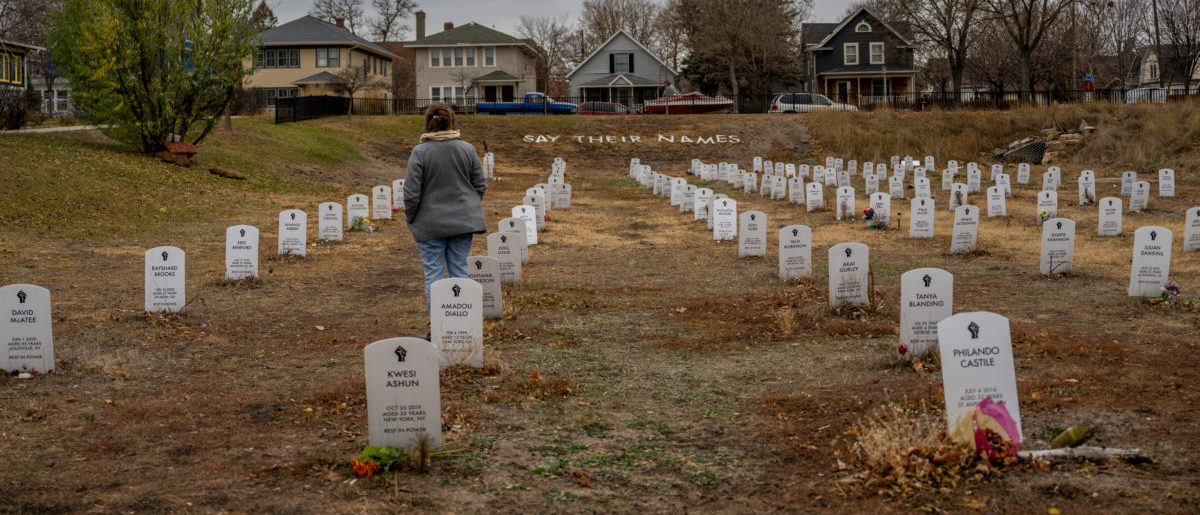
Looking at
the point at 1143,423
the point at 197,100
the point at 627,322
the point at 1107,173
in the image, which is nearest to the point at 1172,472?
the point at 1143,423

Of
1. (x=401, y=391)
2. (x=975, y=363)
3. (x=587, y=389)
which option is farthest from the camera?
A: (x=587, y=389)

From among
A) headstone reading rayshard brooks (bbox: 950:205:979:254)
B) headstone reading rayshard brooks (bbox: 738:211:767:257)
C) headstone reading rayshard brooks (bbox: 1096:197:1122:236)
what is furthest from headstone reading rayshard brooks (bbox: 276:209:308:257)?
headstone reading rayshard brooks (bbox: 1096:197:1122:236)

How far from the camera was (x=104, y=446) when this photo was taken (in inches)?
245

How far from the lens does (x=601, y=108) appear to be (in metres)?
56.8

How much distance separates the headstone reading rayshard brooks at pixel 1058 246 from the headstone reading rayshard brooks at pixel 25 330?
1115 centimetres

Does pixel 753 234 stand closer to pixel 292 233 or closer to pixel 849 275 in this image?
pixel 849 275

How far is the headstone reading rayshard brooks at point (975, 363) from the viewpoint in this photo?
5730 mm

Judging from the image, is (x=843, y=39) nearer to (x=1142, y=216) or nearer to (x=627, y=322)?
(x=1142, y=216)

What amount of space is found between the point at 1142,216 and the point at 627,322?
14187 mm

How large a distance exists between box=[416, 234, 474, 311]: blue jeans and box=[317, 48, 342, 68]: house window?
58.1m

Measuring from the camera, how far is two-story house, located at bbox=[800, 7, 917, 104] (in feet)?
211

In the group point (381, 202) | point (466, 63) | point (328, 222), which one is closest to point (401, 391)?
point (328, 222)

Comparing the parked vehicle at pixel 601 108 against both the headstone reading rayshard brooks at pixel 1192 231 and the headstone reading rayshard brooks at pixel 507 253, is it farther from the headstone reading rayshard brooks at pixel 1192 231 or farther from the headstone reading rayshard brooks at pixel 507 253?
the headstone reading rayshard brooks at pixel 507 253

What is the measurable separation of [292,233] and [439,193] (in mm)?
7324
